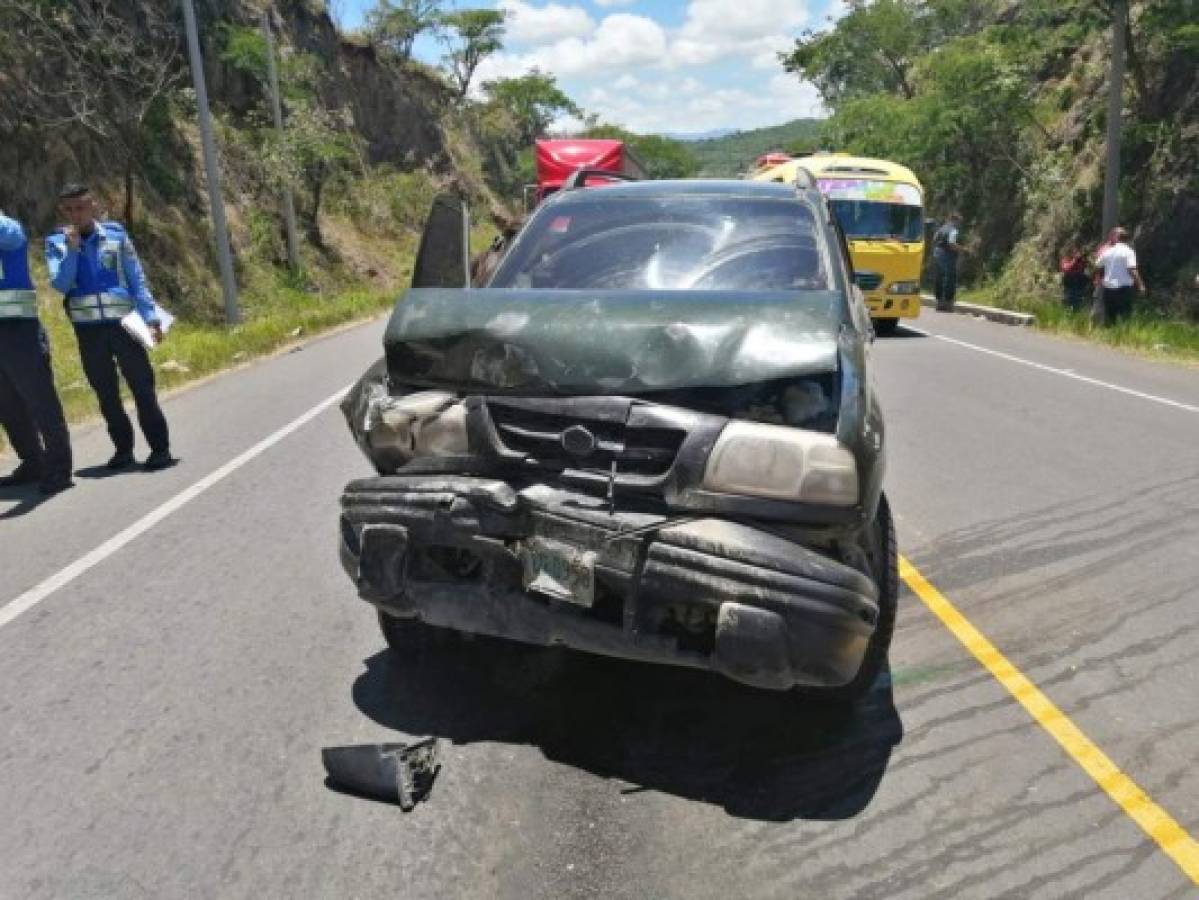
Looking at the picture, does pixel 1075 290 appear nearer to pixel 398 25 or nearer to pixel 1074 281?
pixel 1074 281

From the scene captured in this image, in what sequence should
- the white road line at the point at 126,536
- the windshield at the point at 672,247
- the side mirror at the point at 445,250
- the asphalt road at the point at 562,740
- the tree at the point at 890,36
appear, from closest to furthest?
1. the asphalt road at the point at 562,740
2. the windshield at the point at 672,247
3. the side mirror at the point at 445,250
4. the white road line at the point at 126,536
5. the tree at the point at 890,36

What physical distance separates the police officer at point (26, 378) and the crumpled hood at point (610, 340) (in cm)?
450

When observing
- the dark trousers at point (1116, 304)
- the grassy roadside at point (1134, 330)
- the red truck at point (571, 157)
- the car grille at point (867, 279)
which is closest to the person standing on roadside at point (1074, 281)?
the grassy roadside at point (1134, 330)

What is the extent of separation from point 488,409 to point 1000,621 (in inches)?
100

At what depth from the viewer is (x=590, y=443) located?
3.47 meters

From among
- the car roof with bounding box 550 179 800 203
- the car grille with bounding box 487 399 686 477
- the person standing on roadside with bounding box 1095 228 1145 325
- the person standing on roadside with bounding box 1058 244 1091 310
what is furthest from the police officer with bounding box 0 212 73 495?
the person standing on roadside with bounding box 1058 244 1091 310

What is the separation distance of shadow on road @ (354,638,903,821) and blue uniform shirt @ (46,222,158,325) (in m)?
4.53

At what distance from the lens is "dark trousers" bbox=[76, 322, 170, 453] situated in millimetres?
7859

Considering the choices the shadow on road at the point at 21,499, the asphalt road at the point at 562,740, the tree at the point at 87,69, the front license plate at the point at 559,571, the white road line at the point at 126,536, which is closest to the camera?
the asphalt road at the point at 562,740

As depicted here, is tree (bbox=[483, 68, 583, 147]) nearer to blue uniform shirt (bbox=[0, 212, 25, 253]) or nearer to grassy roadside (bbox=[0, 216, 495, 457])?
grassy roadside (bbox=[0, 216, 495, 457])

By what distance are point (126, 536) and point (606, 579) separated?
402 cm

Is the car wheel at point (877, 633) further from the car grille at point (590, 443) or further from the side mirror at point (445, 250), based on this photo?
the side mirror at point (445, 250)

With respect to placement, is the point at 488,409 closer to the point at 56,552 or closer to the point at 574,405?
the point at 574,405

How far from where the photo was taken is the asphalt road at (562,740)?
2998 millimetres
